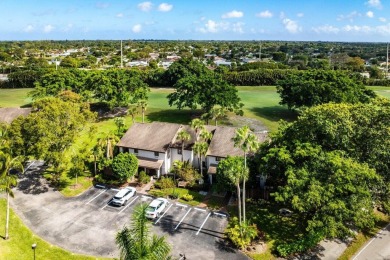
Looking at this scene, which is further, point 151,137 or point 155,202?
point 151,137

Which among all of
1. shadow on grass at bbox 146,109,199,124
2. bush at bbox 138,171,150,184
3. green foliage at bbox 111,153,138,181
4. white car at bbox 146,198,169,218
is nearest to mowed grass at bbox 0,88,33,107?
shadow on grass at bbox 146,109,199,124

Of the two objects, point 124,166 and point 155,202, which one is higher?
point 124,166

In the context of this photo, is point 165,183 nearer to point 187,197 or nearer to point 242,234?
point 187,197

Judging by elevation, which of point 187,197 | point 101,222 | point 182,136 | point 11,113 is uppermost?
point 11,113

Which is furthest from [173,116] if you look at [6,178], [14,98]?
[14,98]

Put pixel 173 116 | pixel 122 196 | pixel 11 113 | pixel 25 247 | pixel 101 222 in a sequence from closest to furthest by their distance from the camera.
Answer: pixel 25 247 → pixel 101 222 → pixel 122 196 → pixel 11 113 → pixel 173 116

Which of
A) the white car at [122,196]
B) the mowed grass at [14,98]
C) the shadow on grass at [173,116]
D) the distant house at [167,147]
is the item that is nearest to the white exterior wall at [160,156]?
the distant house at [167,147]

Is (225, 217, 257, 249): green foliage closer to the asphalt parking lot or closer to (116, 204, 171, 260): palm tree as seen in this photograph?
the asphalt parking lot

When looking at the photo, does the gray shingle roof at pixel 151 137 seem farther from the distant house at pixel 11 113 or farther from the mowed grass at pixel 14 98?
the mowed grass at pixel 14 98
